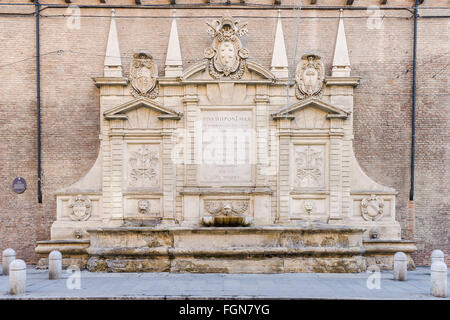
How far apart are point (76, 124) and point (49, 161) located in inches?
57.9

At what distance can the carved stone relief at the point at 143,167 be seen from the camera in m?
11.0

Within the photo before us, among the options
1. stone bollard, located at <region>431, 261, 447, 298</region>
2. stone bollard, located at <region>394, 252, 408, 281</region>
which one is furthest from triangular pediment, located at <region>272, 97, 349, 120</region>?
stone bollard, located at <region>431, 261, 447, 298</region>

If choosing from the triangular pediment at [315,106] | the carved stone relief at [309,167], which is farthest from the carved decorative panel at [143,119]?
the carved stone relief at [309,167]

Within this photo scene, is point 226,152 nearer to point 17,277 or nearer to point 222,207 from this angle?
point 222,207

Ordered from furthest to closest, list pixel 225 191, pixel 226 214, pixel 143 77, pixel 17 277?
pixel 143 77 < pixel 225 191 < pixel 226 214 < pixel 17 277

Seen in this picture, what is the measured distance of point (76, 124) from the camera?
1157cm

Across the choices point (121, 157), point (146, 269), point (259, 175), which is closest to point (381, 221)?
point (259, 175)

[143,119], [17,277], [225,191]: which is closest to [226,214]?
[225,191]

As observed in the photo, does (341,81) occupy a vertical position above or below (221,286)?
above

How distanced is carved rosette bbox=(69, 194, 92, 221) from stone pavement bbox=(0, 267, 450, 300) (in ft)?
5.45

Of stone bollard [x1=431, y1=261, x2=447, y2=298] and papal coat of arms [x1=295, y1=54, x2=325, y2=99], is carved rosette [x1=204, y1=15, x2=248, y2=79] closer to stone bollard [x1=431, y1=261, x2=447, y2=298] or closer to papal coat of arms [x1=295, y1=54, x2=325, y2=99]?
papal coat of arms [x1=295, y1=54, x2=325, y2=99]

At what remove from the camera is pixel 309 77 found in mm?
11141

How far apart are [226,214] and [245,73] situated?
4304mm

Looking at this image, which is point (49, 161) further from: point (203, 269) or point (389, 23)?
point (389, 23)
